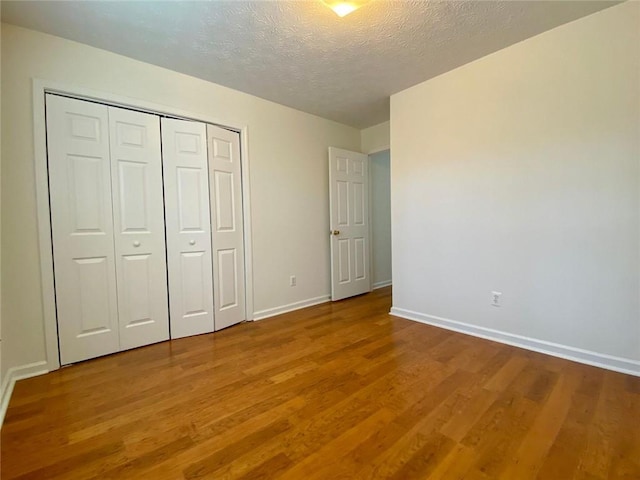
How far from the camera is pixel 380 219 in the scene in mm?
4727

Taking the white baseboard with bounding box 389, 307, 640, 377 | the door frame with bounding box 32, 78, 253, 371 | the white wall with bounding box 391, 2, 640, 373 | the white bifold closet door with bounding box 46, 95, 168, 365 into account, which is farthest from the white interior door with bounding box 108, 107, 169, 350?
the white baseboard with bounding box 389, 307, 640, 377

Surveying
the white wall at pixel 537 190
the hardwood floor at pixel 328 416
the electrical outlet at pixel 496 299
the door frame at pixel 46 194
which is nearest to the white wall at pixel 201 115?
the door frame at pixel 46 194

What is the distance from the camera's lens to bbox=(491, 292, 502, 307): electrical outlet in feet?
8.21

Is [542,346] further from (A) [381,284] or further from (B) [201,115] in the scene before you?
(B) [201,115]

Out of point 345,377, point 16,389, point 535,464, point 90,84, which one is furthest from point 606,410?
point 90,84

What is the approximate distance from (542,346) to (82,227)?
3627 mm

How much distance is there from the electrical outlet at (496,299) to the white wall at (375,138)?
2.42 m

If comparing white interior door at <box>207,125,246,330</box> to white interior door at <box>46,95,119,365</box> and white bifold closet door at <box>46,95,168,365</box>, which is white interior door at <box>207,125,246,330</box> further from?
white interior door at <box>46,95,119,365</box>

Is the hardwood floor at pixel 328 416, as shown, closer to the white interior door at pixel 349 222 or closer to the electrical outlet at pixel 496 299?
the electrical outlet at pixel 496 299

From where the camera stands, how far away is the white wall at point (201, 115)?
2.00 metres

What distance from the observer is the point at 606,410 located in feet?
5.17

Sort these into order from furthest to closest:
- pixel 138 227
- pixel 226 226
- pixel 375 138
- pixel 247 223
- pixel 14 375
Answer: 1. pixel 375 138
2. pixel 247 223
3. pixel 226 226
4. pixel 138 227
5. pixel 14 375

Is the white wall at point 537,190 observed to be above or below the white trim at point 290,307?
above

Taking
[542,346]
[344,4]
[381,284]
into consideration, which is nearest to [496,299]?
[542,346]
